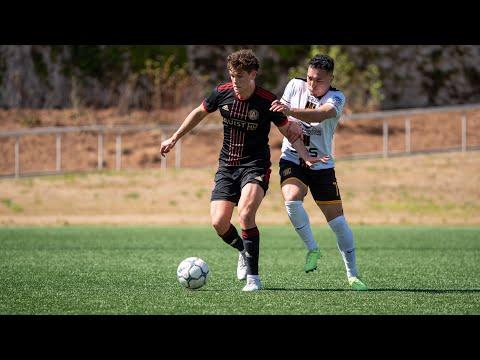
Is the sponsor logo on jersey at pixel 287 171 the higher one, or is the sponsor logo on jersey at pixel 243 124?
the sponsor logo on jersey at pixel 243 124

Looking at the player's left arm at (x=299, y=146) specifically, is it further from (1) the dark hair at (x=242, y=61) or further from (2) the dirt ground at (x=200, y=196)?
(2) the dirt ground at (x=200, y=196)

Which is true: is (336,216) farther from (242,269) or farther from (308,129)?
(242,269)

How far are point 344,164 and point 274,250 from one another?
1282 cm

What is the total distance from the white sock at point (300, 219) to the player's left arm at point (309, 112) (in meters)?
0.97

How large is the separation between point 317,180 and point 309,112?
868 millimetres

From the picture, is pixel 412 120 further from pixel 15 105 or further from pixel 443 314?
pixel 443 314

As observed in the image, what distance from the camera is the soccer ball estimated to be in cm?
936

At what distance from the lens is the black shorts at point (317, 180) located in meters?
10.1

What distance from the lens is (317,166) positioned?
10219 millimetres

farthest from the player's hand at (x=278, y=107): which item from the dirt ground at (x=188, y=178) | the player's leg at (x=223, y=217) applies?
the dirt ground at (x=188, y=178)

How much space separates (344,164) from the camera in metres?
27.8

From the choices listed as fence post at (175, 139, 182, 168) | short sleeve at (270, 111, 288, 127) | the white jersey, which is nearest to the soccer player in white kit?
the white jersey

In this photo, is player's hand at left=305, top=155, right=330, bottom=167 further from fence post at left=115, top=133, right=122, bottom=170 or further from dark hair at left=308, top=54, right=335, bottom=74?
fence post at left=115, top=133, right=122, bottom=170
